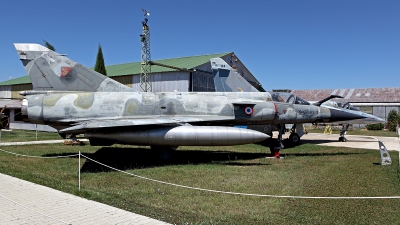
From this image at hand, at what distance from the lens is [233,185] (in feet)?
24.5

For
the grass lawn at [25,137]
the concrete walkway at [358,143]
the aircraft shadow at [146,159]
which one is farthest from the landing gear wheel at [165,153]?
the grass lawn at [25,137]

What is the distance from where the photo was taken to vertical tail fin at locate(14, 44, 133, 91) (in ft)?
38.2

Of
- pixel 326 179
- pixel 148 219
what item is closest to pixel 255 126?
pixel 326 179

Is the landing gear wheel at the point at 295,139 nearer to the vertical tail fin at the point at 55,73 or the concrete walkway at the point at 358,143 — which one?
the concrete walkway at the point at 358,143

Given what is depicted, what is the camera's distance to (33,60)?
11.7 metres

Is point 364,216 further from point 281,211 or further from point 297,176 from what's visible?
point 297,176

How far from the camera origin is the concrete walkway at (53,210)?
5.10m

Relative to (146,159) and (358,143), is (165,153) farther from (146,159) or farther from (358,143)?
(358,143)

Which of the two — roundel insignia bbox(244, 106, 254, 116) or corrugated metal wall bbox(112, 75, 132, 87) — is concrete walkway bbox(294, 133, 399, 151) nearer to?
roundel insignia bbox(244, 106, 254, 116)

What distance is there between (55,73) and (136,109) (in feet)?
11.1

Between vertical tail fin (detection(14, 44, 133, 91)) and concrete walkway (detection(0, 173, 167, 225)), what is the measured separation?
5310 mm

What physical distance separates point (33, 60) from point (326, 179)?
1065cm

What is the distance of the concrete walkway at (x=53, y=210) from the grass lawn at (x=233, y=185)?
27cm

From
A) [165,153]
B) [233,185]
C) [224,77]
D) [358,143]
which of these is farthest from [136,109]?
[358,143]
